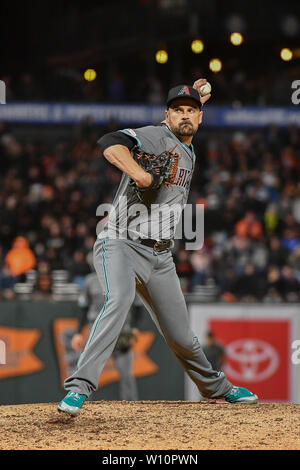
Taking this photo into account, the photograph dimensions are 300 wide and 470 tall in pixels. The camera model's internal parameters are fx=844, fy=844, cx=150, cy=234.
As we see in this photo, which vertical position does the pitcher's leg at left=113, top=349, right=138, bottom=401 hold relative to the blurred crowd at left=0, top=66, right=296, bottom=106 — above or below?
below

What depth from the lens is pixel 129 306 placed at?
5.04 meters

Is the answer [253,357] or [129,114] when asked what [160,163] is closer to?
[253,357]

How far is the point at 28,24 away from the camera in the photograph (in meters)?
27.8

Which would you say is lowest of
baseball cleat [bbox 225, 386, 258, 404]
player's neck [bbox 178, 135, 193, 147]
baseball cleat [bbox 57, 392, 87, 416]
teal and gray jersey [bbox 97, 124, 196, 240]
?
baseball cleat [bbox 225, 386, 258, 404]

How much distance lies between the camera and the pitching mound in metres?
4.54

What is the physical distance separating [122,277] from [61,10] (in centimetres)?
2494

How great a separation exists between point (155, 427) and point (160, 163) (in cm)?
157

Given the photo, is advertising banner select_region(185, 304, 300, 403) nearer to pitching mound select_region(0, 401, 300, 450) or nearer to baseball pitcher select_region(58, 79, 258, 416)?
pitching mound select_region(0, 401, 300, 450)

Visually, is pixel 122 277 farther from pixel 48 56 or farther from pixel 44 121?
pixel 48 56

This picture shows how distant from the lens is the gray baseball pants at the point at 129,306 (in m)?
4.94

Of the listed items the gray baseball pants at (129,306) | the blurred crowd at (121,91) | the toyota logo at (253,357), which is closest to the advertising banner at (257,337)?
the toyota logo at (253,357)

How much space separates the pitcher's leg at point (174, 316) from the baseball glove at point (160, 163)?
52 cm

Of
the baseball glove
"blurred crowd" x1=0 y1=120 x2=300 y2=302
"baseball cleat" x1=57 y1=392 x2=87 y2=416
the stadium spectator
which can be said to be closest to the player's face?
the baseball glove

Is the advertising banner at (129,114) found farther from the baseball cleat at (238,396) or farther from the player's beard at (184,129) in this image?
the player's beard at (184,129)
